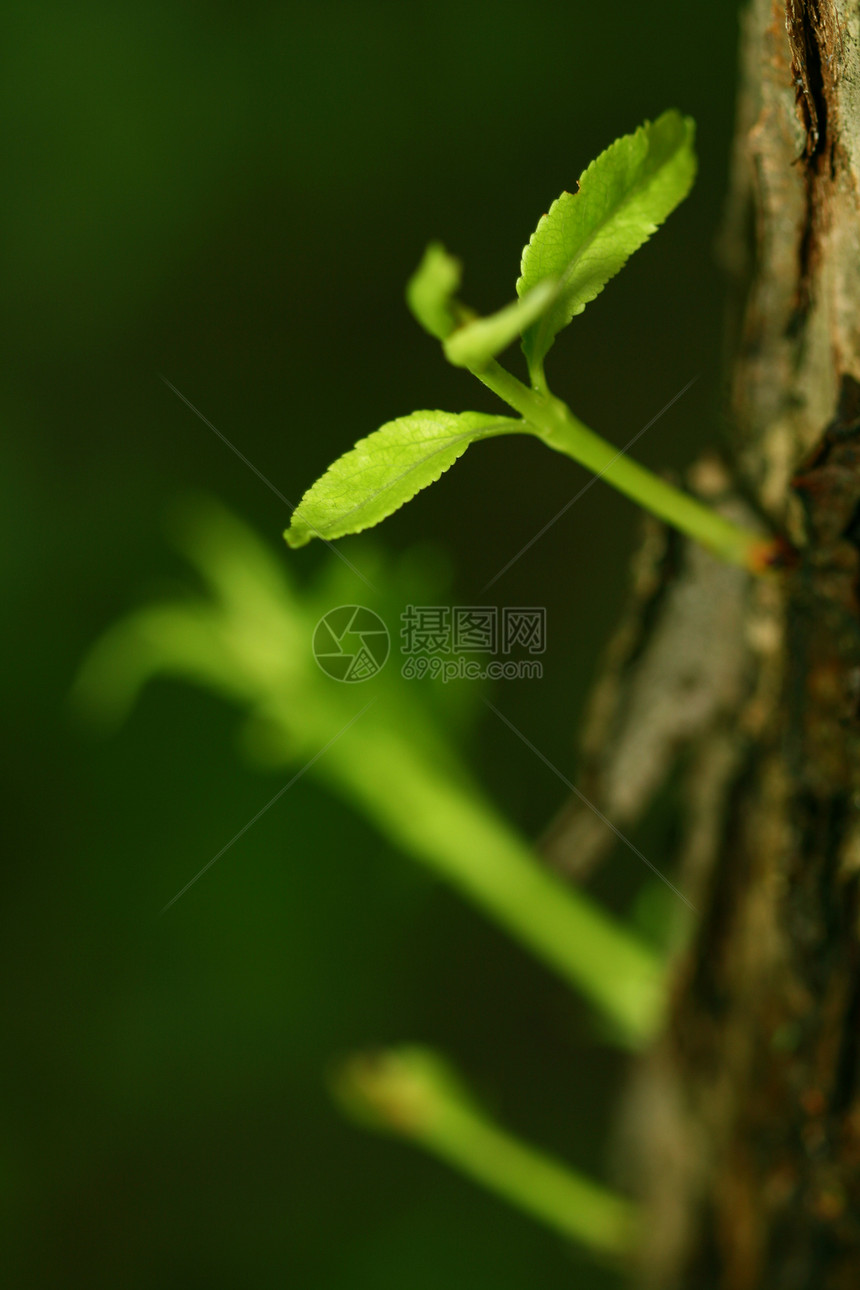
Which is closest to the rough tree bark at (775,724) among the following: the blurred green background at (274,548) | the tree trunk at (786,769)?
the tree trunk at (786,769)

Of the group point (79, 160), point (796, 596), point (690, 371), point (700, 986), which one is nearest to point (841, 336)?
point (796, 596)

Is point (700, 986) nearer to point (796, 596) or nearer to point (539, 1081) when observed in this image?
point (796, 596)

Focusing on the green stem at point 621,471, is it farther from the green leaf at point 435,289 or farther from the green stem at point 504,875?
the green stem at point 504,875

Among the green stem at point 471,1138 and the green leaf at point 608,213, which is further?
the green stem at point 471,1138

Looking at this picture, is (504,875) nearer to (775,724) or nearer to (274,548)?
(775,724)

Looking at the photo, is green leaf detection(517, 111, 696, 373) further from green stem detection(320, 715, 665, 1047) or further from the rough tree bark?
green stem detection(320, 715, 665, 1047)
